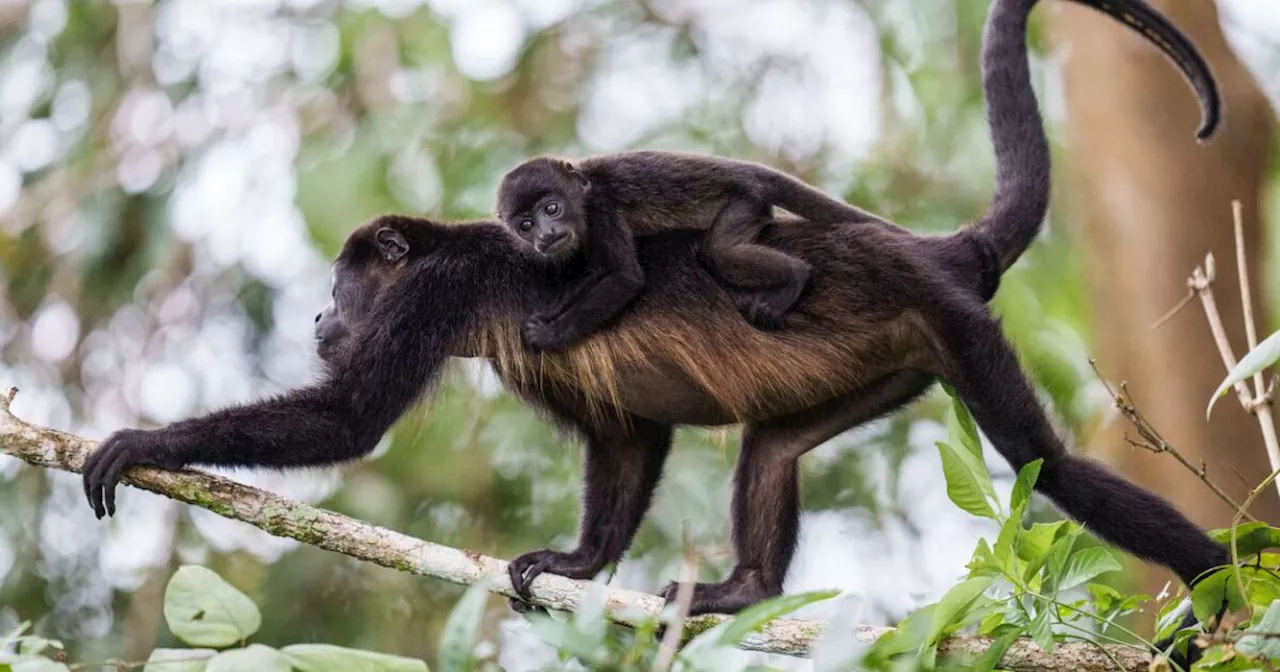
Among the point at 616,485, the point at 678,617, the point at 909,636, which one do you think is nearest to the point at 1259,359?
the point at 909,636

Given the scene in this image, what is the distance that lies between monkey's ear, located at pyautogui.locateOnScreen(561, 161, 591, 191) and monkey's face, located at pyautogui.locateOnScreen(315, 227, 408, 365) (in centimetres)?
62

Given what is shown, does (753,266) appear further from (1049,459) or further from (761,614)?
(761,614)

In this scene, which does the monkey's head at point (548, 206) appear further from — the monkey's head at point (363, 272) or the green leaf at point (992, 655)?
the green leaf at point (992, 655)

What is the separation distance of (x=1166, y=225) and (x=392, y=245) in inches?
212

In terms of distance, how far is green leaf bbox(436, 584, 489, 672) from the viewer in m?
1.86

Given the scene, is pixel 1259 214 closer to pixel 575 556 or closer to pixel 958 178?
pixel 958 178

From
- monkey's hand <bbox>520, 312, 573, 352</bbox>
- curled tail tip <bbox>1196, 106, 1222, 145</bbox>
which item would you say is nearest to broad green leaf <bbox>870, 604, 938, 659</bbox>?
monkey's hand <bbox>520, 312, 573, 352</bbox>

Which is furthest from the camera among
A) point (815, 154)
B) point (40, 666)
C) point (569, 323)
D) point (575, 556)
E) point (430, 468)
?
point (815, 154)

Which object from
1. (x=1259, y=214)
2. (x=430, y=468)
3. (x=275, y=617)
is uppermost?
(x=1259, y=214)

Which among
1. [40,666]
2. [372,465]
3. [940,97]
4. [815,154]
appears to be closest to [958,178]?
[940,97]

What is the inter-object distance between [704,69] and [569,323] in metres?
5.78

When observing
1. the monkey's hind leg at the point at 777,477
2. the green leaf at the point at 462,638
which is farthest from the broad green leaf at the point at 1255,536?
the green leaf at the point at 462,638

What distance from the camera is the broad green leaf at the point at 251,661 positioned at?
2.07m

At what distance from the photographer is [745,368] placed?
420 cm
